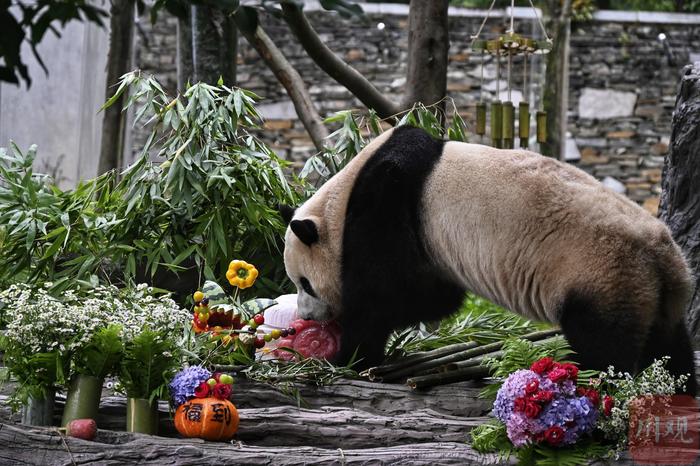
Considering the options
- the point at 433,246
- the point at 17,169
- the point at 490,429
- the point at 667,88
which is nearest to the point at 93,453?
the point at 490,429

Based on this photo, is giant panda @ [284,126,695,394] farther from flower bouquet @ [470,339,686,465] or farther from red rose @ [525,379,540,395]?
red rose @ [525,379,540,395]

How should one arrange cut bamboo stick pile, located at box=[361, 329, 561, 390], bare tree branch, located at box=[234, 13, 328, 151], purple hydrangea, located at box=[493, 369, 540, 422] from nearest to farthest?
purple hydrangea, located at box=[493, 369, 540, 422] < cut bamboo stick pile, located at box=[361, 329, 561, 390] < bare tree branch, located at box=[234, 13, 328, 151]

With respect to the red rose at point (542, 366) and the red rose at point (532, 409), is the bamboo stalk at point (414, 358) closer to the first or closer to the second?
the red rose at point (542, 366)

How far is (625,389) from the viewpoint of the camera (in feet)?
9.53

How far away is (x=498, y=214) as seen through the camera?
132 inches

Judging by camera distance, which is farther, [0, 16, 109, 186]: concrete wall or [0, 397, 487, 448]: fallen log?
[0, 16, 109, 186]: concrete wall

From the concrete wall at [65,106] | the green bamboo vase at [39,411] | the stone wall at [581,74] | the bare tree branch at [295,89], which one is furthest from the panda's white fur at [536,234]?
the stone wall at [581,74]

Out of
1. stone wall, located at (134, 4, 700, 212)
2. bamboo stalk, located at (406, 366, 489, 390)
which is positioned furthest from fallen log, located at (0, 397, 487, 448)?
stone wall, located at (134, 4, 700, 212)

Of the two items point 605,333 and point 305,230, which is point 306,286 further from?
point 605,333

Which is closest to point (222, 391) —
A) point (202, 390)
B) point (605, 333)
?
point (202, 390)

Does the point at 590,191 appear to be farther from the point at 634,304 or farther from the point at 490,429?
the point at 490,429

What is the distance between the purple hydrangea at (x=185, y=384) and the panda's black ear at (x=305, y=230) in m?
0.79

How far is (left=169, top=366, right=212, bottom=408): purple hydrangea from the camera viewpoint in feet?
10.3

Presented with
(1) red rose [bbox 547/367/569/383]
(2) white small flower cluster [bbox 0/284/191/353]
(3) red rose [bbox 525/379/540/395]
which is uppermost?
(2) white small flower cluster [bbox 0/284/191/353]
